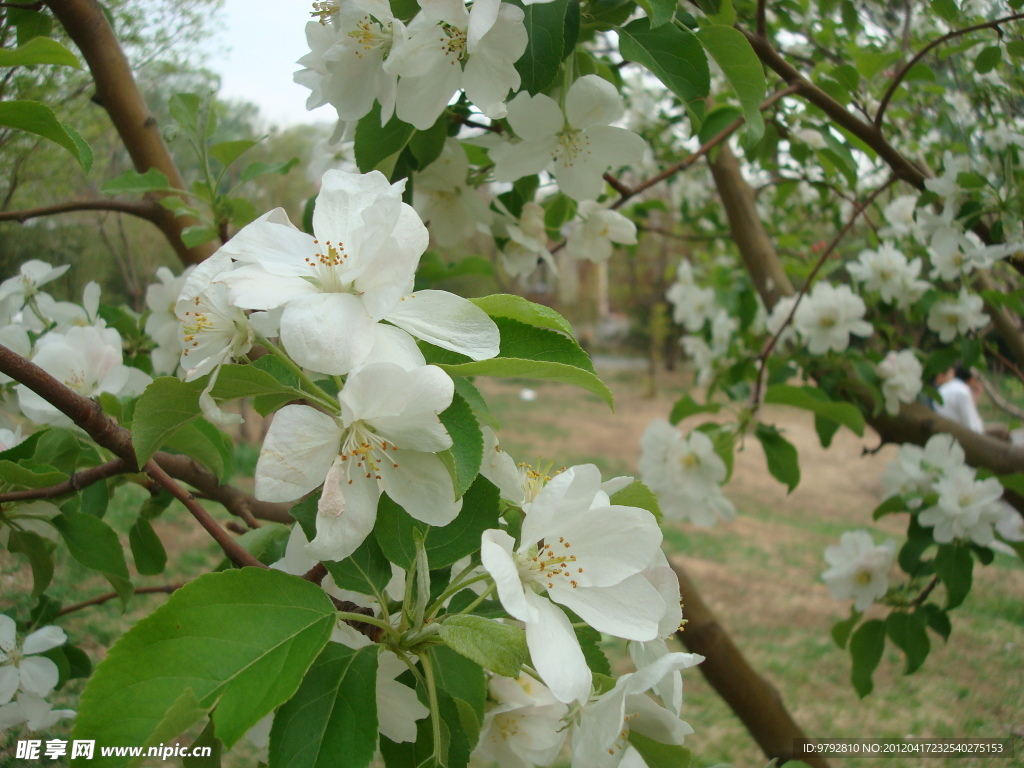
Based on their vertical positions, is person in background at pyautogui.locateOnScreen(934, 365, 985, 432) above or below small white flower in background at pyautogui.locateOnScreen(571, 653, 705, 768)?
below

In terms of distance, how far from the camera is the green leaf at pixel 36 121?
663mm

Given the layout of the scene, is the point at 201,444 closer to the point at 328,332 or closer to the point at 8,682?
the point at 8,682

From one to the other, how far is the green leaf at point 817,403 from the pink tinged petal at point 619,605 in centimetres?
107

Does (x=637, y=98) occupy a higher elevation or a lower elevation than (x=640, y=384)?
higher

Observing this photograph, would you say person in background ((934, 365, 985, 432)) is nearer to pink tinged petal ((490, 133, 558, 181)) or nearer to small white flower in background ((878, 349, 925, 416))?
small white flower in background ((878, 349, 925, 416))

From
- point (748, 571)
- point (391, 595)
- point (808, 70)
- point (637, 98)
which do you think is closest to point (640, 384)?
point (748, 571)

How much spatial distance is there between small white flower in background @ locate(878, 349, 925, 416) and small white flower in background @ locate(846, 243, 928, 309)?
0.72ft

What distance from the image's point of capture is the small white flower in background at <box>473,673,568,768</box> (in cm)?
59

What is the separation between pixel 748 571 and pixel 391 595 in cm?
406

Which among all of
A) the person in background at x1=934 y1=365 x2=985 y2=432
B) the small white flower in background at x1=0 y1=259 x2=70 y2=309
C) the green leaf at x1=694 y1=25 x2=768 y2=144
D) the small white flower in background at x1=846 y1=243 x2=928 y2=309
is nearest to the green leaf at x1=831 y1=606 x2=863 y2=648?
the small white flower in background at x1=846 y1=243 x2=928 y2=309

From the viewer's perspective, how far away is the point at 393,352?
471 millimetres

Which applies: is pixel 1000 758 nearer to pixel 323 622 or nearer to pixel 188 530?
pixel 323 622

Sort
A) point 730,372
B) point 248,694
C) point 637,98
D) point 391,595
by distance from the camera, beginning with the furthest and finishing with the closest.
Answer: point 637,98 → point 730,372 → point 391,595 → point 248,694

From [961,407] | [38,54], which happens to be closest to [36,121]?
[38,54]
